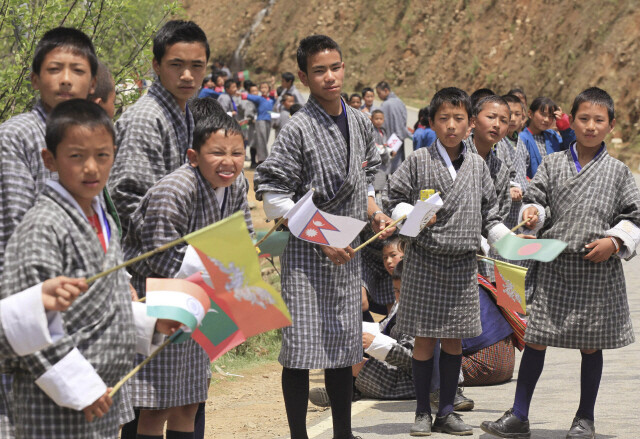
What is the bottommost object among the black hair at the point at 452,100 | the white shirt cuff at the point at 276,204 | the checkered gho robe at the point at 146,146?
the white shirt cuff at the point at 276,204

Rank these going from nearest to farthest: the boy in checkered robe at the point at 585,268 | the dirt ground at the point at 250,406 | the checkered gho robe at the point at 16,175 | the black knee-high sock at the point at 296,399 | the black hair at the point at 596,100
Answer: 1. the checkered gho robe at the point at 16,175
2. the black knee-high sock at the point at 296,399
3. the boy in checkered robe at the point at 585,268
4. the black hair at the point at 596,100
5. the dirt ground at the point at 250,406

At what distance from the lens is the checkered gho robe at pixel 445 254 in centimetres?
588

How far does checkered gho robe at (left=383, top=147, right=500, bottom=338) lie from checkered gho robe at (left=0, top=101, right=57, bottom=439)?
266 centimetres

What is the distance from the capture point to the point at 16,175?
3.75m

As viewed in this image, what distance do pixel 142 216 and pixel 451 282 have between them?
2.17m

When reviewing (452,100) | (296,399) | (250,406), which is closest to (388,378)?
(250,406)

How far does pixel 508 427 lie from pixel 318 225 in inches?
65.1

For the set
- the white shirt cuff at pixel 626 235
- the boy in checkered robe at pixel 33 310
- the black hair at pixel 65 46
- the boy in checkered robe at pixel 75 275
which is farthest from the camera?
the white shirt cuff at pixel 626 235

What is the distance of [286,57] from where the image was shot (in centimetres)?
4388

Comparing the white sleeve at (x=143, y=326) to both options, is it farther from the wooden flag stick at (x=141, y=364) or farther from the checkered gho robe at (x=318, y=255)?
the checkered gho robe at (x=318, y=255)

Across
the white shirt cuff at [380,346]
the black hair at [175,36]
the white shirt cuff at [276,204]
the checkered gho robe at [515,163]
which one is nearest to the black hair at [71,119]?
the black hair at [175,36]

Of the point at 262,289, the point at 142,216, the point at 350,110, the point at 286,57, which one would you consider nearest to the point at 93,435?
the point at 262,289

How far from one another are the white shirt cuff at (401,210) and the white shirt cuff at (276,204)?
0.83 metres

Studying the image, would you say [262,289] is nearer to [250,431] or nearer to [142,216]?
[142,216]
